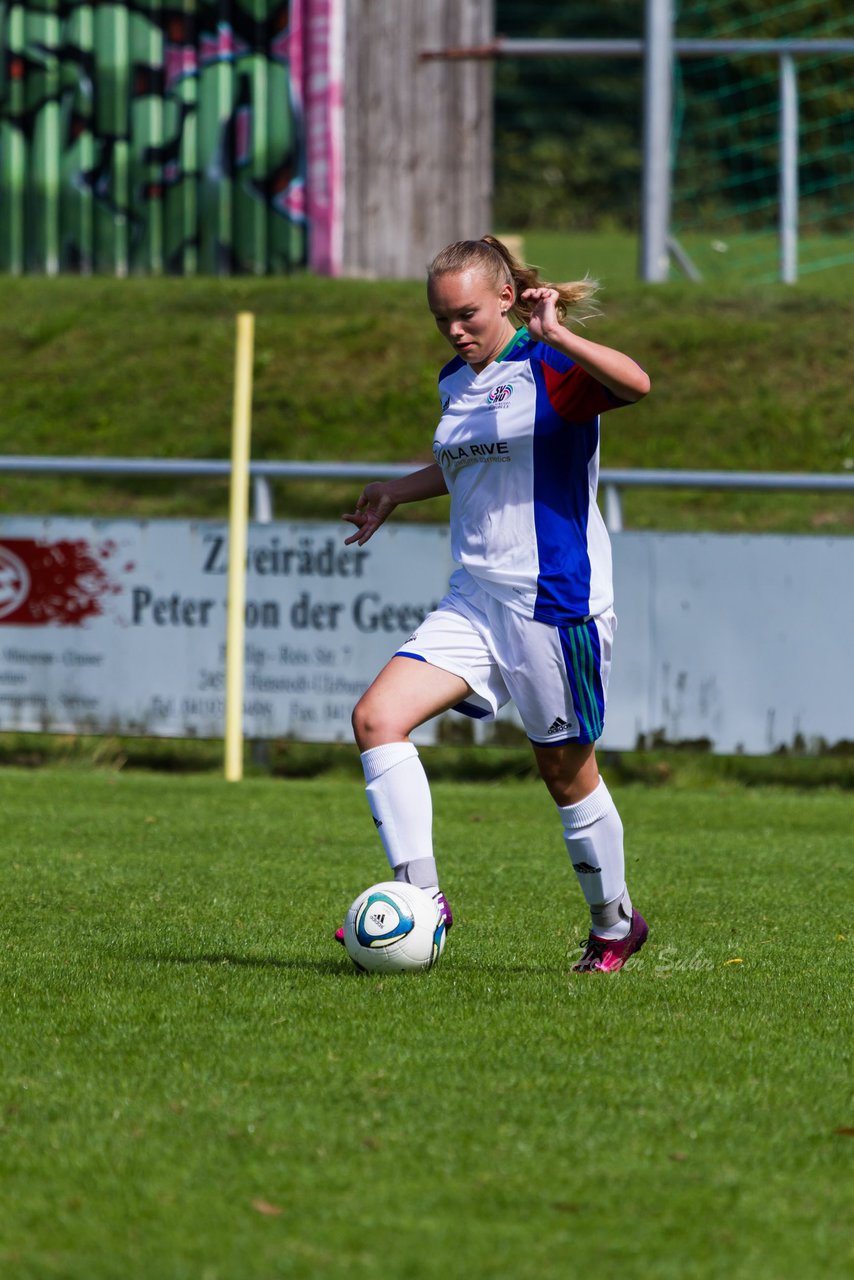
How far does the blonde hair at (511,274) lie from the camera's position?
15.4ft

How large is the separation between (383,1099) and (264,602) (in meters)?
6.70

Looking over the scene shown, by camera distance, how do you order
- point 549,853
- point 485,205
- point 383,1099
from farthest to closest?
1. point 485,205
2. point 549,853
3. point 383,1099

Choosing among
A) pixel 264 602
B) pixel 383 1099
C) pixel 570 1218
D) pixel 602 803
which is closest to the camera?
pixel 570 1218

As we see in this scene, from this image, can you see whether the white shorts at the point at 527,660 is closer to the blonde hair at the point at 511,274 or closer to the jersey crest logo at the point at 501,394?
the jersey crest logo at the point at 501,394

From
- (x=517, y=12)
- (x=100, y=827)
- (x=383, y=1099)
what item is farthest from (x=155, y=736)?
(x=517, y=12)

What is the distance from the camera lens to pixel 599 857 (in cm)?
503

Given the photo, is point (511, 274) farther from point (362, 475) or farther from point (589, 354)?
point (362, 475)

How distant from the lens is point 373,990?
4703 millimetres

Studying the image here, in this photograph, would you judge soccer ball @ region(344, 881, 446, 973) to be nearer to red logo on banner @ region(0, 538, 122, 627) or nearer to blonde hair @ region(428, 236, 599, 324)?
blonde hair @ region(428, 236, 599, 324)

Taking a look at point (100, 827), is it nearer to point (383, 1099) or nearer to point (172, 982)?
point (172, 982)

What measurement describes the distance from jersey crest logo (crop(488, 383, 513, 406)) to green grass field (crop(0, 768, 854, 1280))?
1.56 metres

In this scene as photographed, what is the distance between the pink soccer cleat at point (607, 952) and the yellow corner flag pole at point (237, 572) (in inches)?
192

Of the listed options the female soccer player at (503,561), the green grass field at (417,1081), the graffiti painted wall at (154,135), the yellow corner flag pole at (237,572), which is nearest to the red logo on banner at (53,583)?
the yellow corner flag pole at (237,572)

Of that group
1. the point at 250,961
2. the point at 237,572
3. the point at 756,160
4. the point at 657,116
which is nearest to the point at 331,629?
the point at 237,572
